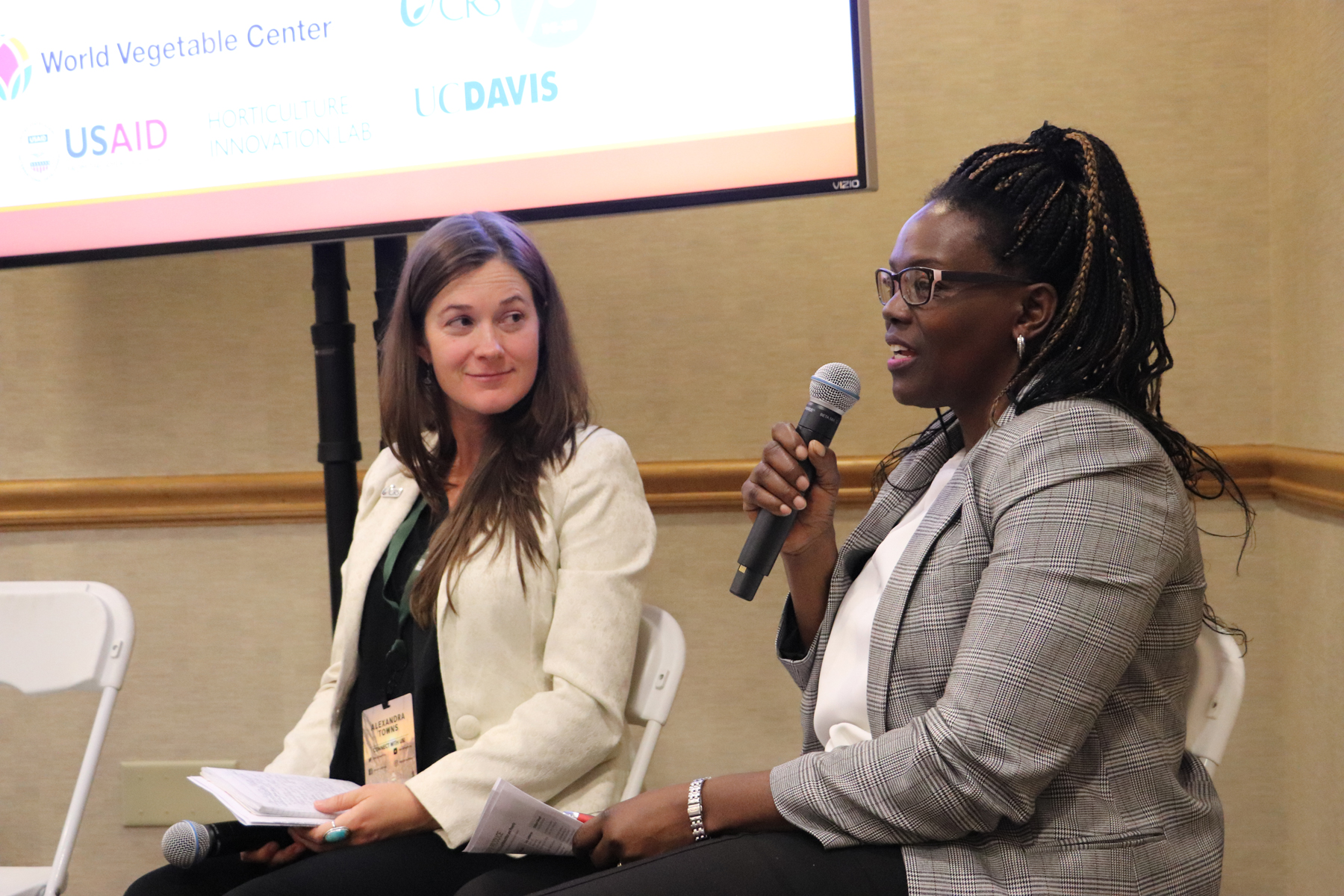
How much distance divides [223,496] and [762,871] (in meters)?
1.85

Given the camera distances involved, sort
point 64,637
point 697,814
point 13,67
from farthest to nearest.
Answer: point 13,67 → point 64,637 → point 697,814

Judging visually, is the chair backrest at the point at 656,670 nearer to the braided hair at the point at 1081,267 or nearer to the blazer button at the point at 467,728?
the blazer button at the point at 467,728

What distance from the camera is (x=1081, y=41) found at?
2170mm

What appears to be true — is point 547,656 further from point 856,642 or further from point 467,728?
point 856,642

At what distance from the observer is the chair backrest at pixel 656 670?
1657 mm

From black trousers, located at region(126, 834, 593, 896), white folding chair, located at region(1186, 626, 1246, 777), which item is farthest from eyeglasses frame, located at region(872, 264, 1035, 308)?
black trousers, located at region(126, 834, 593, 896)

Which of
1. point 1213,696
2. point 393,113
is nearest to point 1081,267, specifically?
point 1213,696

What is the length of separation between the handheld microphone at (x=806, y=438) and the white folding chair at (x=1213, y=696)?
0.48 meters

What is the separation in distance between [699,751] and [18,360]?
5.85 feet

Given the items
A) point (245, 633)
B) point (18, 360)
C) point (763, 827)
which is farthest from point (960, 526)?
point (18, 360)

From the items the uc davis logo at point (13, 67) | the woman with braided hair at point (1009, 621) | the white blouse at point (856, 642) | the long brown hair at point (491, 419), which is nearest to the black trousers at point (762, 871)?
the woman with braided hair at point (1009, 621)

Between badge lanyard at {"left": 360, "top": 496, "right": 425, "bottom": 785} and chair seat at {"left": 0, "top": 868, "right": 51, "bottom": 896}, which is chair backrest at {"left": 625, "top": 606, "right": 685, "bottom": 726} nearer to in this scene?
badge lanyard at {"left": 360, "top": 496, "right": 425, "bottom": 785}

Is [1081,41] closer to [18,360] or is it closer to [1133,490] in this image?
[1133,490]

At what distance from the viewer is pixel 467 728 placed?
153 centimetres
